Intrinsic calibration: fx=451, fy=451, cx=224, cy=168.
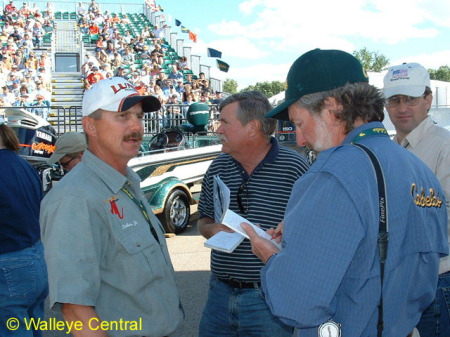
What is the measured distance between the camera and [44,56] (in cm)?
2053

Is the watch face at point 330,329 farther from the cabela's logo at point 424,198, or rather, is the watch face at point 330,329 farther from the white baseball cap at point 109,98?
the white baseball cap at point 109,98

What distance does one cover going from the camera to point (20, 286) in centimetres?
303

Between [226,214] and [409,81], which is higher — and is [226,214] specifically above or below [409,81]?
below

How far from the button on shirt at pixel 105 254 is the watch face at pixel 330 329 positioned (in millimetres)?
846

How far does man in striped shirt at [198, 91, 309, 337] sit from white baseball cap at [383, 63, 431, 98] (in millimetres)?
850

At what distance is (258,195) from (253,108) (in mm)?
564

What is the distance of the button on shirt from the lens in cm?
176

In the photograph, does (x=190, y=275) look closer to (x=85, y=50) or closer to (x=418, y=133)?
(x=418, y=133)

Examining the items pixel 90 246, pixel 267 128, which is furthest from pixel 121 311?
pixel 267 128

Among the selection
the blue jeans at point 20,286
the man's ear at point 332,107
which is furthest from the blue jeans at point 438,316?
the blue jeans at point 20,286

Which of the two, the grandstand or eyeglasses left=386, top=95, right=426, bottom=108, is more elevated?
the grandstand

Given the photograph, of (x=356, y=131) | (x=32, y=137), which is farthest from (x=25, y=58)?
(x=356, y=131)

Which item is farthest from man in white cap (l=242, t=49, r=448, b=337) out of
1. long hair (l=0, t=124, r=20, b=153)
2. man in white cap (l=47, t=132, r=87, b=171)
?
man in white cap (l=47, t=132, r=87, b=171)

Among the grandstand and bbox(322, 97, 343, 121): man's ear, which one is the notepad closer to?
bbox(322, 97, 343, 121): man's ear
